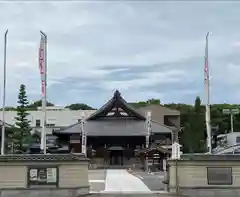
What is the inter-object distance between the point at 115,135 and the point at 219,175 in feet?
140

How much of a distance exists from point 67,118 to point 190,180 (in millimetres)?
75104

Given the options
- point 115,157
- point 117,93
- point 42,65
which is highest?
point 117,93

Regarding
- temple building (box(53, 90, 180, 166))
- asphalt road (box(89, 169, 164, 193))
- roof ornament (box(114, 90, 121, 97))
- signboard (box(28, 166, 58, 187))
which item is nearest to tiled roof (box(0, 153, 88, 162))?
signboard (box(28, 166, 58, 187))

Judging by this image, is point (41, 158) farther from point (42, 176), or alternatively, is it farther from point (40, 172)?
point (42, 176)

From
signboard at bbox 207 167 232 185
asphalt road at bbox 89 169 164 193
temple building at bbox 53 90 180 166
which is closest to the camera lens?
signboard at bbox 207 167 232 185

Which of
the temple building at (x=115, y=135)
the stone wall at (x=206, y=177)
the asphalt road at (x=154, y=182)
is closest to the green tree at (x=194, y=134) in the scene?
the temple building at (x=115, y=135)

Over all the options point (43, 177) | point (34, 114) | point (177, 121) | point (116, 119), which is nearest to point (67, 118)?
point (34, 114)

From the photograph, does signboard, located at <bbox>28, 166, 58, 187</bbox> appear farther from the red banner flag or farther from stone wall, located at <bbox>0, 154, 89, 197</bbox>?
the red banner flag

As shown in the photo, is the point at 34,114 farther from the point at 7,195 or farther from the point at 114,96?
the point at 7,195

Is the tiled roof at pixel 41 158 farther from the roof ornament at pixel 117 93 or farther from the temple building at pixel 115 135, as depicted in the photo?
the roof ornament at pixel 117 93

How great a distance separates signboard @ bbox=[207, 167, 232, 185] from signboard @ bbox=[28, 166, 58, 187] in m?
7.08

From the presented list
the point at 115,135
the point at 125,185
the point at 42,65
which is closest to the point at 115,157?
the point at 115,135

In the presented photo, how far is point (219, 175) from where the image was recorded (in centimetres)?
2308

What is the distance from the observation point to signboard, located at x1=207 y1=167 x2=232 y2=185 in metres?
23.0
